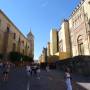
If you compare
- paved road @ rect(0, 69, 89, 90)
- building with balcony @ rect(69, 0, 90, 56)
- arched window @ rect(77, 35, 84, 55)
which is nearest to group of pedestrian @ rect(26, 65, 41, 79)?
paved road @ rect(0, 69, 89, 90)

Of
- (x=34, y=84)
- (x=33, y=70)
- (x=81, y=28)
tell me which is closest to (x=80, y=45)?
(x=81, y=28)

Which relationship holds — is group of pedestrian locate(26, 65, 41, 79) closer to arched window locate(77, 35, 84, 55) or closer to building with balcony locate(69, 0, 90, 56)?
building with balcony locate(69, 0, 90, 56)

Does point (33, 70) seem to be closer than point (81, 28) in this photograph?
Yes

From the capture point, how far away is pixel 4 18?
51.5m

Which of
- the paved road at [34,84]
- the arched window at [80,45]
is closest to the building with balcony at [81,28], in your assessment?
the arched window at [80,45]

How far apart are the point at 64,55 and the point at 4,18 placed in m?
20.7

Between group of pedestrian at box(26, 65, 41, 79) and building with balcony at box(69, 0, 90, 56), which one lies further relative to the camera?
building with balcony at box(69, 0, 90, 56)

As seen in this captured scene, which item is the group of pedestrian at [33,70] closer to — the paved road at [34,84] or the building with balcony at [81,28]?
the paved road at [34,84]

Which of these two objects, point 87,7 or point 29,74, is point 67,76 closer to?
point 29,74

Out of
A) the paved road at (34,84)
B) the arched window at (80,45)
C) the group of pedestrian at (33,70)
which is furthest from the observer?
the arched window at (80,45)

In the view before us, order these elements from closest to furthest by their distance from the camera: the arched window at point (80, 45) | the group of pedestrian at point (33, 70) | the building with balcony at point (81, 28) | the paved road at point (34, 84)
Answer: the paved road at point (34, 84)
the group of pedestrian at point (33, 70)
the building with balcony at point (81, 28)
the arched window at point (80, 45)

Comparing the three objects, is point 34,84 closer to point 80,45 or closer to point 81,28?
point 81,28

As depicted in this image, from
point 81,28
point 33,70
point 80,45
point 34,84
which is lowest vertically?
point 34,84

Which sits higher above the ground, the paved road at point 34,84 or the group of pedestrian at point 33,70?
the group of pedestrian at point 33,70
